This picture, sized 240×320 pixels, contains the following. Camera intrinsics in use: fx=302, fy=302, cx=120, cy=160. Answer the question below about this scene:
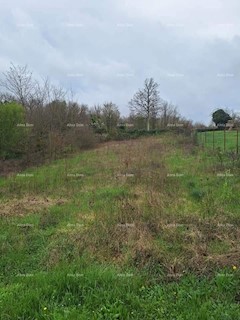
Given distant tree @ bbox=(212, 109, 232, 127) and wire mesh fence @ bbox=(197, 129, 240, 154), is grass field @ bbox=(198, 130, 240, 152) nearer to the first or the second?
wire mesh fence @ bbox=(197, 129, 240, 154)

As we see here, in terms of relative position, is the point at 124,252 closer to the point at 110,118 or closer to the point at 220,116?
the point at 110,118

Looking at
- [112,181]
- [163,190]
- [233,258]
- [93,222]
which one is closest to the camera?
[233,258]

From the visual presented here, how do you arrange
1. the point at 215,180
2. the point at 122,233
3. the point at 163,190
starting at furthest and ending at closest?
1. the point at 215,180
2. the point at 163,190
3. the point at 122,233

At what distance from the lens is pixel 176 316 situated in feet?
10.9

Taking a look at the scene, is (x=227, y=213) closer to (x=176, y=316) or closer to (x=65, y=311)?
(x=176, y=316)

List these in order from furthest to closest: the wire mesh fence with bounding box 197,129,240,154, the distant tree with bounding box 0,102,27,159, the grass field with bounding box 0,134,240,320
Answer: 1. the wire mesh fence with bounding box 197,129,240,154
2. the distant tree with bounding box 0,102,27,159
3. the grass field with bounding box 0,134,240,320

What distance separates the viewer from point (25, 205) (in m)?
8.05

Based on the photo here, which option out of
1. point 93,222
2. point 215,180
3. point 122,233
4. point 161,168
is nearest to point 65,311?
point 122,233

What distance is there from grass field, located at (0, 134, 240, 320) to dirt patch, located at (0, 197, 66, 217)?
0.02 metres

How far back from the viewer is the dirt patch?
7430 mm

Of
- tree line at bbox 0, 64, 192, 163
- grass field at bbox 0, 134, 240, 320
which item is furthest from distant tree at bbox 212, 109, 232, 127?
grass field at bbox 0, 134, 240, 320

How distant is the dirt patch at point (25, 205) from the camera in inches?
293

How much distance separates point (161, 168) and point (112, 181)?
237 cm

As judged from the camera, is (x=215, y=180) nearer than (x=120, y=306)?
No
